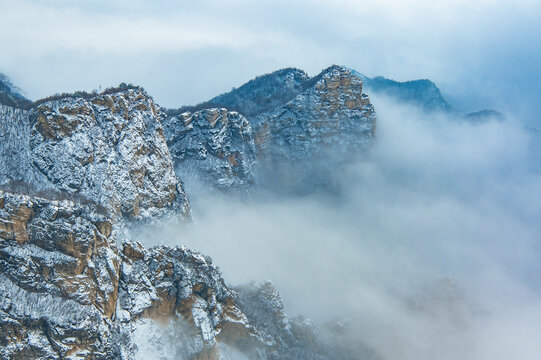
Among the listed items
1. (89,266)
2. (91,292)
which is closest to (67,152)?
(89,266)

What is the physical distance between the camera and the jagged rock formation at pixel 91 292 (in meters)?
A: 127

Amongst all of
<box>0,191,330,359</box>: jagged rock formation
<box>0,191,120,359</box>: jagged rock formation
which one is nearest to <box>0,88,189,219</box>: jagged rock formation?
<box>0,191,330,359</box>: jagged rock formation

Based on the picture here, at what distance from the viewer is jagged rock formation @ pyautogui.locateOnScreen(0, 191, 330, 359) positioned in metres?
127

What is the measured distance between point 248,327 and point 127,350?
4963 cm

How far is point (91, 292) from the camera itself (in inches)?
5320

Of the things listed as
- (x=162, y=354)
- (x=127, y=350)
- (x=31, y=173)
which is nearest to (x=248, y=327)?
(x=162, y=354)

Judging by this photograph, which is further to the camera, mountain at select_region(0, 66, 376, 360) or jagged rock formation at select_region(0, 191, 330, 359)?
mountain at select_region(0, 66, 376, 360)

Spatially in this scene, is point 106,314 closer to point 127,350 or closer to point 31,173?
point 127,350

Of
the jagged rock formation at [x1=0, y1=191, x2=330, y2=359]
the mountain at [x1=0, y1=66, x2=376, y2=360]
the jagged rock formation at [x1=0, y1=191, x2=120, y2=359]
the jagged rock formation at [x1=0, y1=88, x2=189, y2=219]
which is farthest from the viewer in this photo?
the jagged rock formation at [x1=0, y1=88, x2=189, y2=219]

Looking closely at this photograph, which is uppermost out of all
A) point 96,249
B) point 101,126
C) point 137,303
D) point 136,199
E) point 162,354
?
point 101,126

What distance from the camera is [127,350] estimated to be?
141 metres

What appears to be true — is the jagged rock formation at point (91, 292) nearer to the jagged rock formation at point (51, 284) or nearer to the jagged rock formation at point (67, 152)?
the jagged rock formation at point (51, 284)

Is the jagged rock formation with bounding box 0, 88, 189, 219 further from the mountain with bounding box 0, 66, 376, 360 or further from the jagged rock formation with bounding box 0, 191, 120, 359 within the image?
the jagged rock formation with bounding box 0, 191, 120, 359

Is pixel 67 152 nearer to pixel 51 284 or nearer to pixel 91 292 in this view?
pixel 51 284
